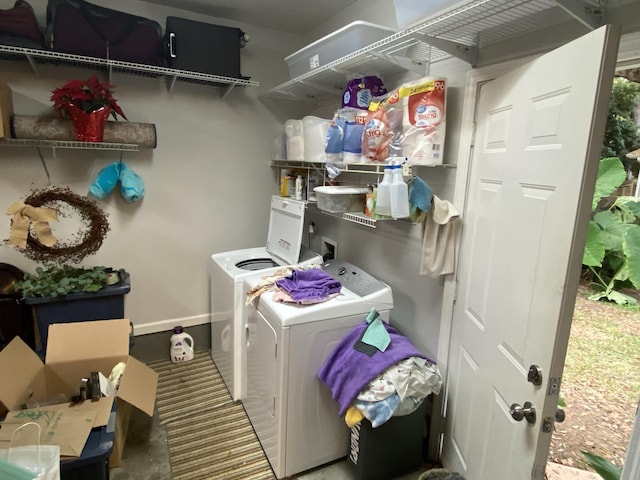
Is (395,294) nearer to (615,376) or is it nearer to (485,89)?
(485,89)

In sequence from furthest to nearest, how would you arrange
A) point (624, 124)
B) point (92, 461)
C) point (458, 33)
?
point (624, 124) → point (458, 33) → point (92, 461)

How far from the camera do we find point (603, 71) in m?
0.93

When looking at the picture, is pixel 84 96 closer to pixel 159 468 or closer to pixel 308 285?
pixel 308 285

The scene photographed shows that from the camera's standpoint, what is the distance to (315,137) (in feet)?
7.68

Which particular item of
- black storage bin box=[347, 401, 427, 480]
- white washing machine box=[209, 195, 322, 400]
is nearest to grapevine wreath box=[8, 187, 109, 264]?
white washing machine box=[209, 195, 322, 400]

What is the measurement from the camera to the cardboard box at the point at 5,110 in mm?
2086

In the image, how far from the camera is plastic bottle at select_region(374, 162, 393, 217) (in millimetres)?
1613

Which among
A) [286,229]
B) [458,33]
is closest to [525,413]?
[458,33]

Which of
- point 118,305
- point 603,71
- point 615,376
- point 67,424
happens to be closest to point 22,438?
point 67,424

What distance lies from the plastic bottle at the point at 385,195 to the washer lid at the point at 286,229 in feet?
3.03

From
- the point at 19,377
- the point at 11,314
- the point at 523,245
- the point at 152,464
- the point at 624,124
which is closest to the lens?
the point at 523,245

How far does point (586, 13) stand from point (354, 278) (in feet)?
4.82

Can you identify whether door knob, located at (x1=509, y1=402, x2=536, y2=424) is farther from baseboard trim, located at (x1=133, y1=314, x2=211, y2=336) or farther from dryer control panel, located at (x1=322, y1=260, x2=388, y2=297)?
baseboard trim, located at (x1=133, y1=314, x2=211, y2=336)

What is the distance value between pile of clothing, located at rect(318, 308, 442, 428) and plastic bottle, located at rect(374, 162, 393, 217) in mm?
535
